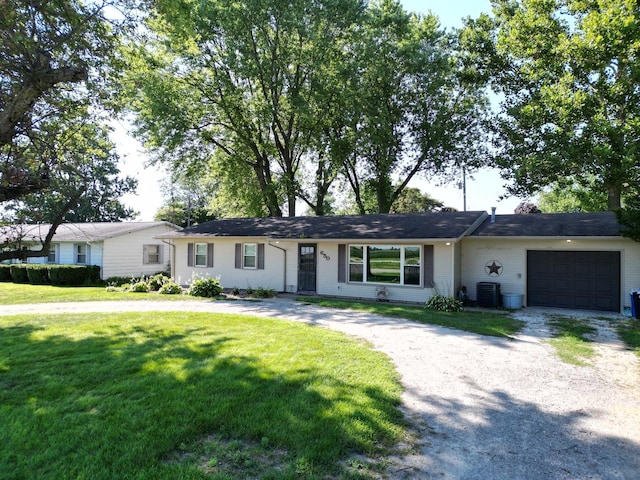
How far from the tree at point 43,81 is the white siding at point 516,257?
12257 mm

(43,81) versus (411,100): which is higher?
(411,100)

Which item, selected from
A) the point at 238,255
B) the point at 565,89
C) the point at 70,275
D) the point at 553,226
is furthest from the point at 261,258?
the point at 565,89

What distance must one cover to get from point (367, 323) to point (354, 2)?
19299 millimetres

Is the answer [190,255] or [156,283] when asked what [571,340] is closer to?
[156,283]

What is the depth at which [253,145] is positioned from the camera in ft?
78.7

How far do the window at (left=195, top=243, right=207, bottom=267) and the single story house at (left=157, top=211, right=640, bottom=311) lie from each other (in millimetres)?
884

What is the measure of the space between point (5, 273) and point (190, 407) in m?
25.2

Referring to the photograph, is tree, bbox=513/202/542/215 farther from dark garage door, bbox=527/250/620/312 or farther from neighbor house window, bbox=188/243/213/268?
neighbor house window, bbox=188/243/213/268

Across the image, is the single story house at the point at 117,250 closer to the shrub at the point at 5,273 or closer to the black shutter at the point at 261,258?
the shrub at the point at 5,273

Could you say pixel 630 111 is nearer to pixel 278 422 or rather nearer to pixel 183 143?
pixel 278 422

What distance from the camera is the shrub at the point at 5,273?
2241 cm

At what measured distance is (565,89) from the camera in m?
17.5

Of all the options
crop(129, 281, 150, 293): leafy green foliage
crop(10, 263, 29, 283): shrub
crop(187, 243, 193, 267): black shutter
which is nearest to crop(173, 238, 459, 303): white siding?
crop(187, 243, 193, 267): black shutter

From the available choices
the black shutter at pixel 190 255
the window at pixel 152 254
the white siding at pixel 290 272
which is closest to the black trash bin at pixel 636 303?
the white siding at pixel 290 272
